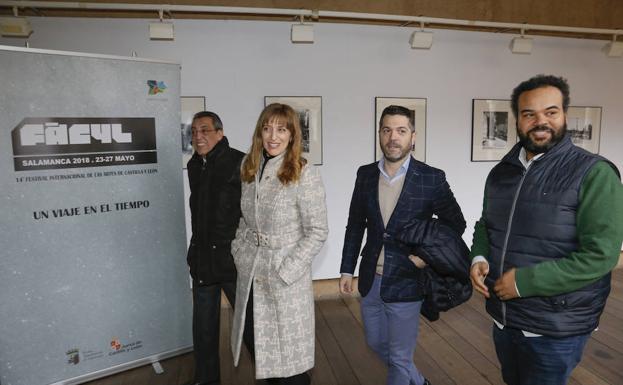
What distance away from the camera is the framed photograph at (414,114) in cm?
428

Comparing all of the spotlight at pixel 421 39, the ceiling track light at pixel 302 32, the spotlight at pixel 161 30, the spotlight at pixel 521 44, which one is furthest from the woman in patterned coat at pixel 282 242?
the spotlight at pixel 521 44

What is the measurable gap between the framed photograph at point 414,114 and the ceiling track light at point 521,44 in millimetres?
1097

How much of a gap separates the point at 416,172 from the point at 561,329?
3.11ft

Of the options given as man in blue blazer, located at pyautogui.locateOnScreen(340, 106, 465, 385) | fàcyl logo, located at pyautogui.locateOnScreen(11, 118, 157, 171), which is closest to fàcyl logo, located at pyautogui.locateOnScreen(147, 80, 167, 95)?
fàcyl logo, located at pyautogui.locateOnScreen(11, 118, 157, 171)

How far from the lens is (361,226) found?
2.39 meters

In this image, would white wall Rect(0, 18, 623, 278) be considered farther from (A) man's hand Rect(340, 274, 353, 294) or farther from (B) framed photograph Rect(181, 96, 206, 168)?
(A) man's hand Rect(340, 274, 353, 294)

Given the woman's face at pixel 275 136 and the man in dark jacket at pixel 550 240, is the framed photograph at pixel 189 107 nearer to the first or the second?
the woman's face at pixel 275 136

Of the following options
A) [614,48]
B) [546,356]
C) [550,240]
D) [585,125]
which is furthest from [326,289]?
[614,48]

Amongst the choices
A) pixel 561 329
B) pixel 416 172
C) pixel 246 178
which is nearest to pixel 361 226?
pixel 416 172

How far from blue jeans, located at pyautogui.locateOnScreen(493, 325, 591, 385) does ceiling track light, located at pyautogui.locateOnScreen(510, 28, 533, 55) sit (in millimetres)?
3676

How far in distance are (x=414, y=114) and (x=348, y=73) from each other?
871 millimetres

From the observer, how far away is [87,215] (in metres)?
2.66

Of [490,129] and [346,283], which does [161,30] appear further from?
[490,129]

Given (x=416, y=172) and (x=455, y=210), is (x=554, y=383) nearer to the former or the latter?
(x=455, y=210)
